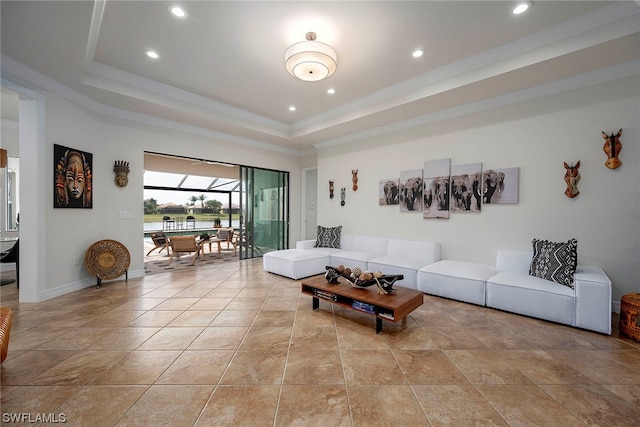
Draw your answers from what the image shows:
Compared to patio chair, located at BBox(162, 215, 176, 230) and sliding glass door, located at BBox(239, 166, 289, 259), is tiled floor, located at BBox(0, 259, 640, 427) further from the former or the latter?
patio chair, located at BBox(162, 215, 176, 230)

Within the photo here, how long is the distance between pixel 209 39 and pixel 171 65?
2.96ft

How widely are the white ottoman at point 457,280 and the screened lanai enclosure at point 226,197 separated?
418cm

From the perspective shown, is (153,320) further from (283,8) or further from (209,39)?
(283,8)

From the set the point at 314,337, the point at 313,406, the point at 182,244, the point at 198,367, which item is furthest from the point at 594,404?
the point at 182,244

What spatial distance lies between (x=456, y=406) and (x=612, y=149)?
142 inches

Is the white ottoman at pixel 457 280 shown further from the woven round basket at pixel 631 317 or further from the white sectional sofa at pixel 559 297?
the woven round basket at pixel 631 317

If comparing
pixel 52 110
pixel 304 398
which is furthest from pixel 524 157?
pixel 52 110

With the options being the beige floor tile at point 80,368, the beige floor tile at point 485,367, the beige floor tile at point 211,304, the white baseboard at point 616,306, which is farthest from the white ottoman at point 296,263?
the white baseboard at point 616,306

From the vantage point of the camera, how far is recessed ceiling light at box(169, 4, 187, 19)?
2.46m

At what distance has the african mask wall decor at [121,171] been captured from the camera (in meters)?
4.39

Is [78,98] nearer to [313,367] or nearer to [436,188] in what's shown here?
[313,367]

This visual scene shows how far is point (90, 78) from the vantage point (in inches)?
138

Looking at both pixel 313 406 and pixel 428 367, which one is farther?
pixel 428 367

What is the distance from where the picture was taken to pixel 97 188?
13.9ft
